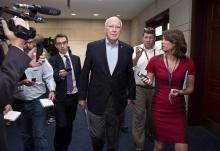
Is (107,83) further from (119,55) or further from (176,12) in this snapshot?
(176,12)

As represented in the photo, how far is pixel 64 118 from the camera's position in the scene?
130 inches

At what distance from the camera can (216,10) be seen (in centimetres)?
461

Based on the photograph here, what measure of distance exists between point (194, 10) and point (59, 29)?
23.3 ft

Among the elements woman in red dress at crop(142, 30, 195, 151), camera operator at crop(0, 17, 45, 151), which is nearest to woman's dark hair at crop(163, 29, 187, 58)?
woman in red dress at crop(142, 30, 195, 151)

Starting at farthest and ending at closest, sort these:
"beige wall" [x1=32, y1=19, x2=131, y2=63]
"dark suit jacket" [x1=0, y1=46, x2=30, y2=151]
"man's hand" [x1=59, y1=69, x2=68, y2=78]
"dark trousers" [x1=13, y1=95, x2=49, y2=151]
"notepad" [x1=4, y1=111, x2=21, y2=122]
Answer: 1. "beige wall" [x1=32, y1=19, x2=131, y2=63]
2. "man's hand" [x1=59, y1=69, x2=68, y2=78]
3. "dark trousers" [x1=13, y1=95, x2=49, y2=151]
4. "notepad" [x1=4, y1=111, x2=21, y2=122]
5. "dark suit jacket" [x1=0, y1=46, x2=30, y2=151]

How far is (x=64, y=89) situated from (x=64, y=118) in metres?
0.33

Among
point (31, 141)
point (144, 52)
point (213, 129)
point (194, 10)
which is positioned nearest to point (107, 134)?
point (31, 141)

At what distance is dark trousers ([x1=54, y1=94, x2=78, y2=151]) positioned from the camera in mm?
3290

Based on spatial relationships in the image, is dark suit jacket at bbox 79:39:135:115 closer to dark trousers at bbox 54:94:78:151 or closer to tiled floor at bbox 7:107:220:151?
dark trousers at bbox 54:94:78:151

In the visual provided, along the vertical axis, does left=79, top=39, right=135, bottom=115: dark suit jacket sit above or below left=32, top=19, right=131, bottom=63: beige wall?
below

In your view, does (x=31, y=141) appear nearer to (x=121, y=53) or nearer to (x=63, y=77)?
(x=63, y=77)

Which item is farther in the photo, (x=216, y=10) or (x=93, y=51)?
(x=216, y=10)

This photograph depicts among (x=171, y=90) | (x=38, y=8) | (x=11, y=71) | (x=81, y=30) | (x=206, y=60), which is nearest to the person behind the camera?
(x=11, y=71)

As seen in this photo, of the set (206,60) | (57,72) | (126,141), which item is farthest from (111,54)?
(206,60)
